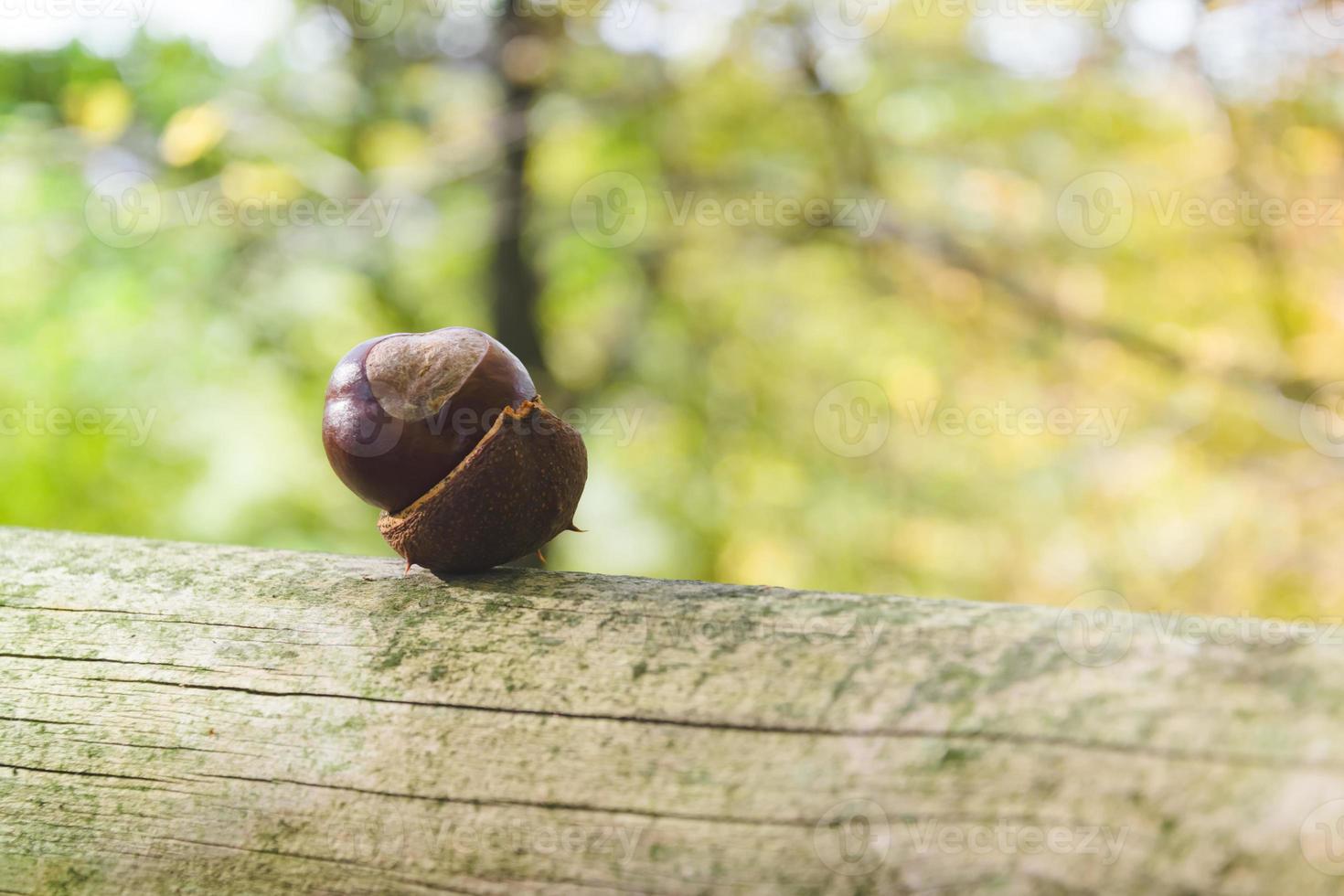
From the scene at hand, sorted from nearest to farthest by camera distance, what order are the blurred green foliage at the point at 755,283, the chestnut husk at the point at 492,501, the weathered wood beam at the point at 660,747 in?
the weathered wood beam at the point at 660,747, the chestnut husk at the point at 492,501, the blurred green foliage at the point at 755,283

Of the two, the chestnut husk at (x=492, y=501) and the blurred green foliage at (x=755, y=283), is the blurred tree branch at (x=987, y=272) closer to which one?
the blurred green foliage at (x=755, y=283)

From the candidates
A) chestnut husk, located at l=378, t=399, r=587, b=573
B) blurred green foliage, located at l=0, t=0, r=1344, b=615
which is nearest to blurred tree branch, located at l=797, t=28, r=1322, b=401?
blurred green foliage, located at l=0, t=0, r=1344, b=615

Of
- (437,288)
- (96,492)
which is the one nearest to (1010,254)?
A: (437,288)

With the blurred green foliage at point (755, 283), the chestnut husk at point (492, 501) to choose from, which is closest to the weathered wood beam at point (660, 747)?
the chestnut husk at point (492, 501)

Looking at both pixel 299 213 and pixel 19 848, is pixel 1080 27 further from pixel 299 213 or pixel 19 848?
pixel 19 848

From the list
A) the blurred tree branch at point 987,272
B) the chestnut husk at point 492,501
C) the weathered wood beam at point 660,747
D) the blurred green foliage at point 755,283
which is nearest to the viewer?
the weathered wood beam at point 660,747

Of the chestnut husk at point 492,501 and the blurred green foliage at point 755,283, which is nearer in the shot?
the chestnut husk at point 492,501

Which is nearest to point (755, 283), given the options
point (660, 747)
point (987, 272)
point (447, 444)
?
point (987, 272)
